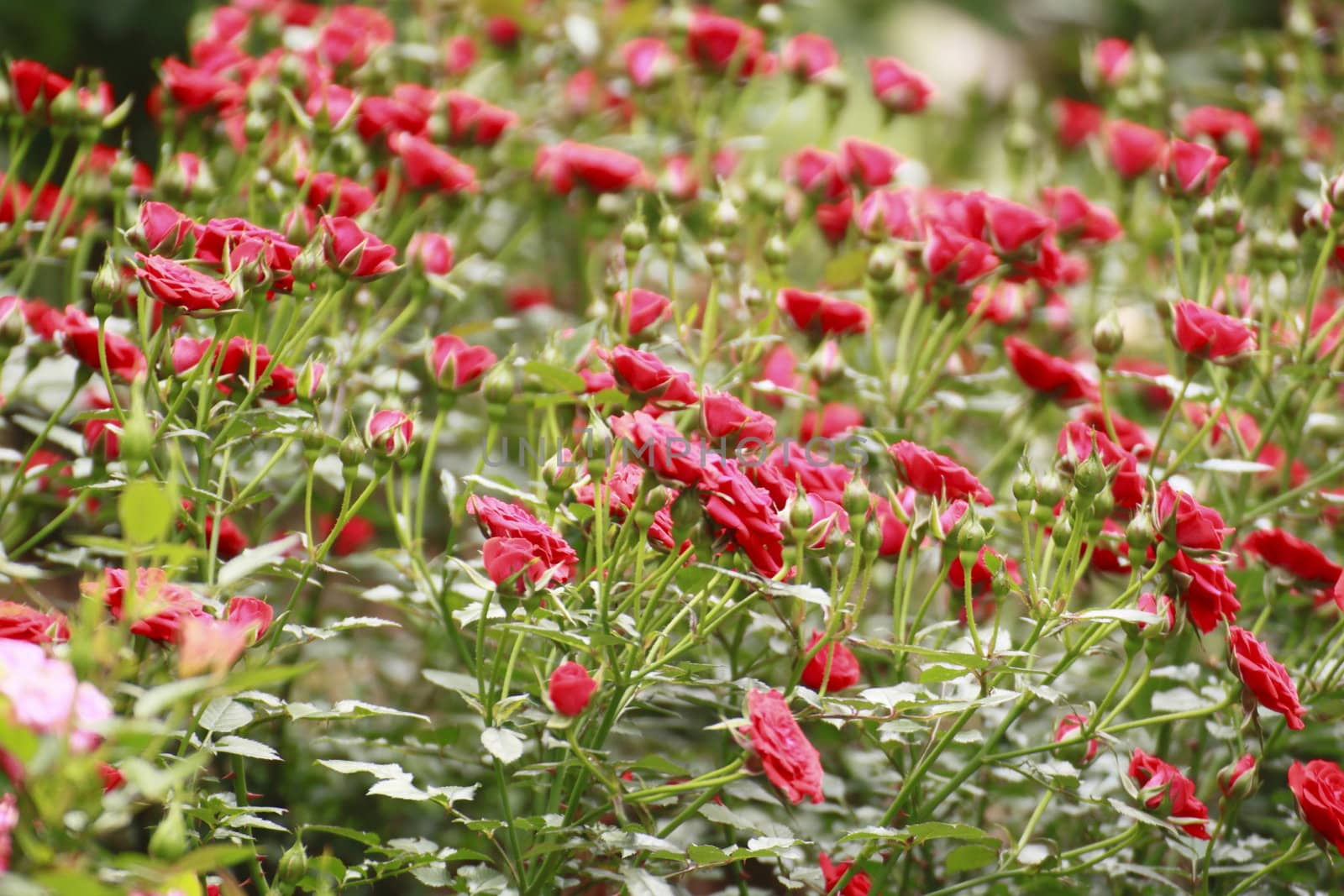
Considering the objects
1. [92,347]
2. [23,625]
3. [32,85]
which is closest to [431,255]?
[92,347]

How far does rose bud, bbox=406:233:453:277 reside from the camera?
4.75 feet

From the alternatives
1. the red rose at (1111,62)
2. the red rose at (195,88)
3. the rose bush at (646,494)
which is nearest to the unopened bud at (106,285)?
the rose bush at (646,494)

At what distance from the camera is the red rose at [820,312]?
1.41m

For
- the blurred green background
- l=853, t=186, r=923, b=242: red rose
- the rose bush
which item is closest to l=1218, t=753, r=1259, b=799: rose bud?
the rose bush

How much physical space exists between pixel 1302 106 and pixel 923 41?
5.56 feet

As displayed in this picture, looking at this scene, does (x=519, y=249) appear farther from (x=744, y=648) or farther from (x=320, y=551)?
(x=320, y=551)

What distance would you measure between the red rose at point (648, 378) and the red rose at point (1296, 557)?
25.0 inches

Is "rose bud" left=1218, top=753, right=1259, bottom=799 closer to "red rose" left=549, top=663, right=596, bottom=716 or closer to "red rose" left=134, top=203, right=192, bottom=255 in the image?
"red rose" left=549, top=663, right=596, bottom=716

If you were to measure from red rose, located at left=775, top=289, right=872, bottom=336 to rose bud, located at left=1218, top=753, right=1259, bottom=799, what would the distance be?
593 millimetres

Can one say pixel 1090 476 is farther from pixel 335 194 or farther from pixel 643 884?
pixel 335 194

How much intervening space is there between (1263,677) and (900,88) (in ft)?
3.37

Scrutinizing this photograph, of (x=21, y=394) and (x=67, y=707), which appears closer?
(x=67, y=707)

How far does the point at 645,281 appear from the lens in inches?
78.1

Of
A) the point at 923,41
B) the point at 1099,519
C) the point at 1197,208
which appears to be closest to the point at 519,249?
the point at 1197,208
